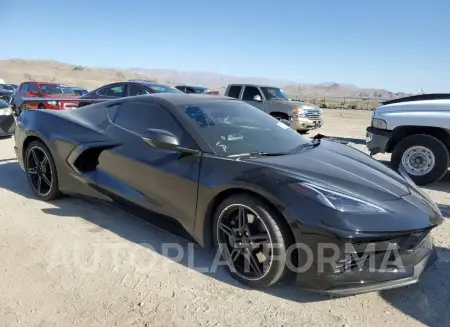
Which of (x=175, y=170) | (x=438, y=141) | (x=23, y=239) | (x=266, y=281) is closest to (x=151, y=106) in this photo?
(x=175, y=170)

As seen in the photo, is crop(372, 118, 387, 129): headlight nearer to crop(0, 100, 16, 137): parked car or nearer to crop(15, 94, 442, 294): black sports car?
crop(15, 94, 442, 294): black sports car

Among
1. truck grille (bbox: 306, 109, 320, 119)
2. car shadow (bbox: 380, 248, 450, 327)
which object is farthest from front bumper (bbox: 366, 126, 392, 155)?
truck grille (bbox: 306, 109, 320, 119)

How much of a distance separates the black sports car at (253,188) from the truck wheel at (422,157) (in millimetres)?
2533

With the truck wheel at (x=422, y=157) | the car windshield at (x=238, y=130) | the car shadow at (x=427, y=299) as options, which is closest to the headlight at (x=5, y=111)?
the car windshield at (x=238, y=130)

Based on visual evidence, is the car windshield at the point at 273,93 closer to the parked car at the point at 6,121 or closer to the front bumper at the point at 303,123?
the front bumper at the point at 303,123

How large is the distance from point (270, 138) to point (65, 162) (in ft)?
7.30

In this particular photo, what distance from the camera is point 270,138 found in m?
3.50

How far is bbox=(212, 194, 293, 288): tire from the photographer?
8.41ft

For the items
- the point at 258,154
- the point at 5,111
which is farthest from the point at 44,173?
the point at 5,111

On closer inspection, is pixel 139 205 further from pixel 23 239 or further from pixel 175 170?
pixel 23 239

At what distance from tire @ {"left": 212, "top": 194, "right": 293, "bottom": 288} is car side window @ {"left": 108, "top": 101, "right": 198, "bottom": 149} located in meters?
0.63

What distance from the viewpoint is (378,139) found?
6141mm

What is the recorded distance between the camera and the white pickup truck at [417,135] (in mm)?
5551

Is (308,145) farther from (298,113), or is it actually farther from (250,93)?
(250,93)
